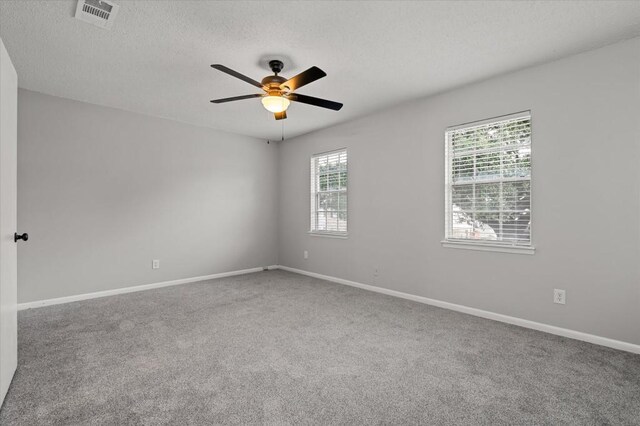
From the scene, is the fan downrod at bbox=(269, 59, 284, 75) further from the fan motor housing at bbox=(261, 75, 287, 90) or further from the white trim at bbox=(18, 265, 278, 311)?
the white trim at bbox=(18, 265, 278, 311)

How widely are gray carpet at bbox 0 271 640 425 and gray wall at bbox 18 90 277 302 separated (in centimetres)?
74

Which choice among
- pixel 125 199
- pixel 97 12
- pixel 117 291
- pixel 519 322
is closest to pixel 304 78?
pixel 97 12

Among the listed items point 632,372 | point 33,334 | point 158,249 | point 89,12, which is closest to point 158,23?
point 89,12

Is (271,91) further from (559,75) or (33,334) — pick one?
(33,334)

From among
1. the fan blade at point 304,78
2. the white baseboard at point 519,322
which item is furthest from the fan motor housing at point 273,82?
the white baseboard at point 519,322

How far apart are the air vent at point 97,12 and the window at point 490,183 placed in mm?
3317

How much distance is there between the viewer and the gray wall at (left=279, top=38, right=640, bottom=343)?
2.56 meters

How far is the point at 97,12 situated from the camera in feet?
7.43

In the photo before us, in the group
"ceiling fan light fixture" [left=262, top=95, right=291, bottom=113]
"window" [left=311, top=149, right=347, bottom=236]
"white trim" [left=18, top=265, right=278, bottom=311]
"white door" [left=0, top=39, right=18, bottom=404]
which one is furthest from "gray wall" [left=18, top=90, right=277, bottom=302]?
"ceiling fan light fixture" [left=262, top=95, right=291, bottom=113]

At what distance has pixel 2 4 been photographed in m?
2.17

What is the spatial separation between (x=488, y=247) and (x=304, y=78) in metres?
2.49

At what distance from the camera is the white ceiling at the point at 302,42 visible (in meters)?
2.22

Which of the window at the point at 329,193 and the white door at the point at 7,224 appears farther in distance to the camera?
the window at the point at 329,193

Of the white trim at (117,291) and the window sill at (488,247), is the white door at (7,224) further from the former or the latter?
the window sill at (488,247)
